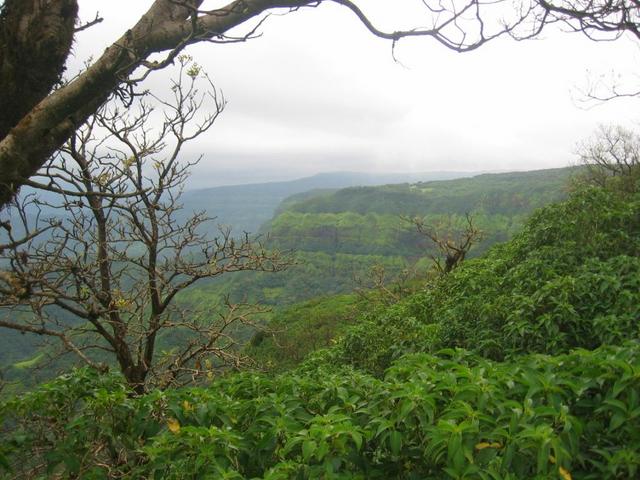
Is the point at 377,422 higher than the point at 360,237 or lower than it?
higher

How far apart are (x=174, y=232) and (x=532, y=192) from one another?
553 ft

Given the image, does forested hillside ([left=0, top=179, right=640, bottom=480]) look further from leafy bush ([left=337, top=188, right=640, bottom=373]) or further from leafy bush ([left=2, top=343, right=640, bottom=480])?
leafy bush ([left=337, top=188, right=640, bottom=373])

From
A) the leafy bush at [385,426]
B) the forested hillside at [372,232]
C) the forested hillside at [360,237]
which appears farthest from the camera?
the forested hillside at [372,232]

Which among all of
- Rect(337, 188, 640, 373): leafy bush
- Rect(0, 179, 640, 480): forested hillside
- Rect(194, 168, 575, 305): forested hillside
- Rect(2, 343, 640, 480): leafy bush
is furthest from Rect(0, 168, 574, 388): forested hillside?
Rect(2, 343, 640, 480): leafy bush

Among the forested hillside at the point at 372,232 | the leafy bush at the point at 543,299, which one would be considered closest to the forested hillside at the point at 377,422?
the leafy bush at the point at 543,299

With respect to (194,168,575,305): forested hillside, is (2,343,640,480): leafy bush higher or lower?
higher

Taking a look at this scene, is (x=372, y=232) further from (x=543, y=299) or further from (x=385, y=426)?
(x=385, y=426)

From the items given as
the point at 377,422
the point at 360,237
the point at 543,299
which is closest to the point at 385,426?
the point at 377,422

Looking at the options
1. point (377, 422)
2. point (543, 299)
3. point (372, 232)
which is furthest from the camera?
point (372, 232)

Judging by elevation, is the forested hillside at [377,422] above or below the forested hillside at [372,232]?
above

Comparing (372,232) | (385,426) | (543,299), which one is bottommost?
(372,232)

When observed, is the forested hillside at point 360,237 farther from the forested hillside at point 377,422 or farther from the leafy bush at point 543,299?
the forested hillside at point 377,422

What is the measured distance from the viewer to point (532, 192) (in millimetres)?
158750

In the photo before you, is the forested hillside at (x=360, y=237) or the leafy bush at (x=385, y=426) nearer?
the leafy bush at (x=385, y=426)
